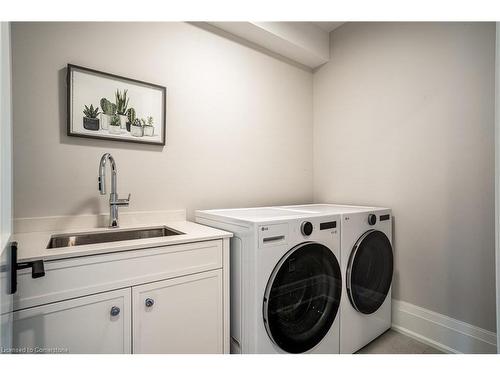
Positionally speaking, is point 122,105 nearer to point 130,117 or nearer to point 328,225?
point 130,117

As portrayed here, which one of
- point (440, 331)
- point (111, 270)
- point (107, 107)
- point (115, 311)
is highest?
point (107, 107)

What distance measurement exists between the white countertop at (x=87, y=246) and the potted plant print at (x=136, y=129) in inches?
24.4

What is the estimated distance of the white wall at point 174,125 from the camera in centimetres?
136

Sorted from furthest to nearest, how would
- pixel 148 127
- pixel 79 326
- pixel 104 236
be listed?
pixel 148 127, pixel 104 236, pixel 79 326

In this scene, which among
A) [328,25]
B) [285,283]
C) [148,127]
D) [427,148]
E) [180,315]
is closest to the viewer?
[180,315]

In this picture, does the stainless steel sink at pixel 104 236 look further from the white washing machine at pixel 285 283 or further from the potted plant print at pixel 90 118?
the potted plant print at pixel 90 118

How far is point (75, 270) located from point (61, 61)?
1.23 m

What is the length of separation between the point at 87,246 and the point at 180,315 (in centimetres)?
53

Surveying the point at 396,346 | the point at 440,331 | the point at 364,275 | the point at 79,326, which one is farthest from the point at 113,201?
the point at 440,331

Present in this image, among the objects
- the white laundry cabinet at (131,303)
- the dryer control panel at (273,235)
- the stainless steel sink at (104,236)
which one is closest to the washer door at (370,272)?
the dryer control panel at (273,235)

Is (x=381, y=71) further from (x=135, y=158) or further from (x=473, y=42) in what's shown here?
(x=135, y=158)

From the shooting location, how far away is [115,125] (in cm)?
156

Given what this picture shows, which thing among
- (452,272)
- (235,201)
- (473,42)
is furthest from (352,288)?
(473,42)

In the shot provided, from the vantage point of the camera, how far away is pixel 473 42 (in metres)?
1.57
